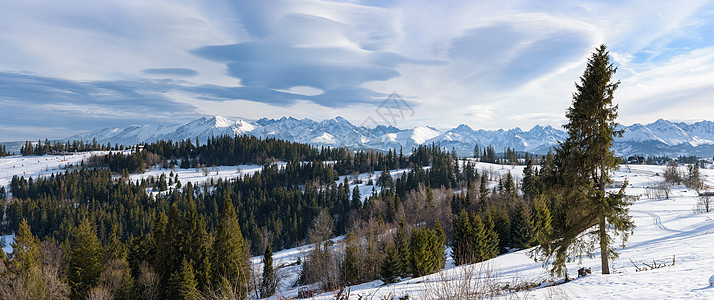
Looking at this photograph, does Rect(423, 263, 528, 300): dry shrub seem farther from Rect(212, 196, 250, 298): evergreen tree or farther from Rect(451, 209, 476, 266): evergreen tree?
Rect(451, 209, 476, 266): evergreen tree

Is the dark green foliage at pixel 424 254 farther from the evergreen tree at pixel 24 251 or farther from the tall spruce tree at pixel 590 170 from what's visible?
the evergreen tree at pixel 24 251

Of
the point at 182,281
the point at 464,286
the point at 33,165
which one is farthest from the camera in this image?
the point at 33,165

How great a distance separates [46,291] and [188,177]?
155 m

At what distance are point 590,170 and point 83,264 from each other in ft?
152

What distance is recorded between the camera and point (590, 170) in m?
17.4

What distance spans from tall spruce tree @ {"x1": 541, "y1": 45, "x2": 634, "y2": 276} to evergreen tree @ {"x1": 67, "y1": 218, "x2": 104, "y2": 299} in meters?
42.7

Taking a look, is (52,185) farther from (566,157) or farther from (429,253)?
(566,157)

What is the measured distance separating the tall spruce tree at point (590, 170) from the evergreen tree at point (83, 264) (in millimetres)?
42745

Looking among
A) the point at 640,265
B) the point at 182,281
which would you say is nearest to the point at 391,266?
the point at 640,265

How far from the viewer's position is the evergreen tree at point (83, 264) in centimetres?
3403

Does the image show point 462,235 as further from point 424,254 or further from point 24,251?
point 24,251

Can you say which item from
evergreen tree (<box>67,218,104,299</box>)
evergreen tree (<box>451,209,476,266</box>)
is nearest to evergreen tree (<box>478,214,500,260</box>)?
evergreen tree (<box>451,209,476,266</box>)

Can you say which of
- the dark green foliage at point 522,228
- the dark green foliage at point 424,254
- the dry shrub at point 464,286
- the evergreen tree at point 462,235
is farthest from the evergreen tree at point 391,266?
the dry shrub at point 464,286

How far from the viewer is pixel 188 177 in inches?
6752
